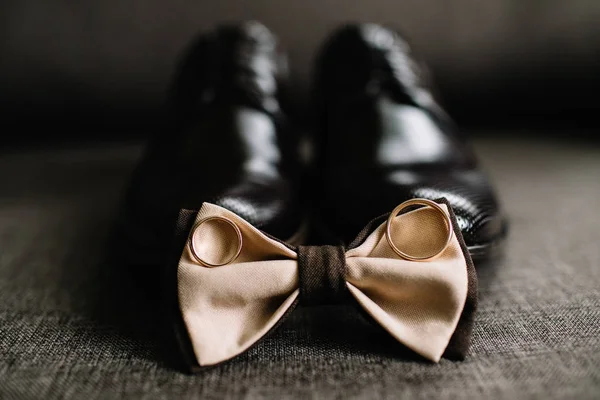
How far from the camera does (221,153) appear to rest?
618 mm

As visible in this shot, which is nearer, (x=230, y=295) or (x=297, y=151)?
(x=230, y=295)

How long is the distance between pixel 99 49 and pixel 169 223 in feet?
1.91

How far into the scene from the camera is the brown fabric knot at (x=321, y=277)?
16.9 inches

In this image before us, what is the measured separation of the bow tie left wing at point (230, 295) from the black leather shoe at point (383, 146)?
0.44 feet

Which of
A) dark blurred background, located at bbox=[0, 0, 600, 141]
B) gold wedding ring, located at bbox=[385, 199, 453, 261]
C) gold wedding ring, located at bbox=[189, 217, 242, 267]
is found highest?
gold wedding ring, located at bbox=[385, 199, 453, 261]

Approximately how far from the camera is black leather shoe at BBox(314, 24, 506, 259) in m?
0.54

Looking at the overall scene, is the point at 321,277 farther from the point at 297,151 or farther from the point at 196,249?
the point at 297,151

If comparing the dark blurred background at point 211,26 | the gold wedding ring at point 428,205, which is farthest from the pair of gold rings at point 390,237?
the dark blurred background at point 211,26

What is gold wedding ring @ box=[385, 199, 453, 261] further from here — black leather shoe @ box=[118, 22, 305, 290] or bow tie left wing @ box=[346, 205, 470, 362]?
black leather shoe @ box=[118, 22, 305, 290]

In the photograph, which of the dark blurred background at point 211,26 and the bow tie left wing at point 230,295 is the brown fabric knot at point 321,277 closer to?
the bow tie left wing at point 230,295

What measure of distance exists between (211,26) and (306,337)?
0.70 m

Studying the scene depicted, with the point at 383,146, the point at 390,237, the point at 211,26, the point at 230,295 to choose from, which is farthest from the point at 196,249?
the point at 211,26

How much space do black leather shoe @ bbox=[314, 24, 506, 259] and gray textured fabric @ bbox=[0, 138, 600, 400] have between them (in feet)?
0.25

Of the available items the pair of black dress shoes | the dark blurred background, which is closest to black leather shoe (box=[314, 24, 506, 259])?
the pair of black dress shoes
